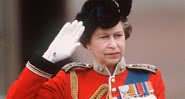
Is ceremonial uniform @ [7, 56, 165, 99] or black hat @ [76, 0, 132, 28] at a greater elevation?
black hat @ [76, 0, 132, 28]

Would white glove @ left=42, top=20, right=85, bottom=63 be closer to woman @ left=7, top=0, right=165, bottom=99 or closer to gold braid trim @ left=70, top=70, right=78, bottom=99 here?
woman @ left=7, top=0, right=165, bottom=99

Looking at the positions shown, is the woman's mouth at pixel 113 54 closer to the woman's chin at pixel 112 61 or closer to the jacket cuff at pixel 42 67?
the woman's chin at pixel 112 61

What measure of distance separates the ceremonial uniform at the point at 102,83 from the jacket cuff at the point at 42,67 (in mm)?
30

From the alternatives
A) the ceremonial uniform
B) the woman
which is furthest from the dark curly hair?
the ceremonial uniform

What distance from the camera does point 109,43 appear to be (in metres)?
1.89

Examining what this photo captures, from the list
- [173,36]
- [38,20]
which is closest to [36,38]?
[38,20]

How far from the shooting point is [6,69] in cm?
303

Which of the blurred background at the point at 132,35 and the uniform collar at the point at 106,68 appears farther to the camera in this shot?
the blurred background at the point at 132,35

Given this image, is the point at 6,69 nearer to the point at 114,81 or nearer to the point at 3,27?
the point at 3,27

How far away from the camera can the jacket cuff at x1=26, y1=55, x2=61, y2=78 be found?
6.04ft

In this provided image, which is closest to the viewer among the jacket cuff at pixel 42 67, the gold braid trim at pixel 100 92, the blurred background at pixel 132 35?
the jacket cuff at pixel 42 67

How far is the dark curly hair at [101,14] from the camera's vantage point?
190cm

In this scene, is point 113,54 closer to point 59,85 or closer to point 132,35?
point 59,85

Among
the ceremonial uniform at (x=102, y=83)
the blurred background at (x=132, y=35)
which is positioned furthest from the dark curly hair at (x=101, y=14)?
the blurred background at (x=132, y=35)
